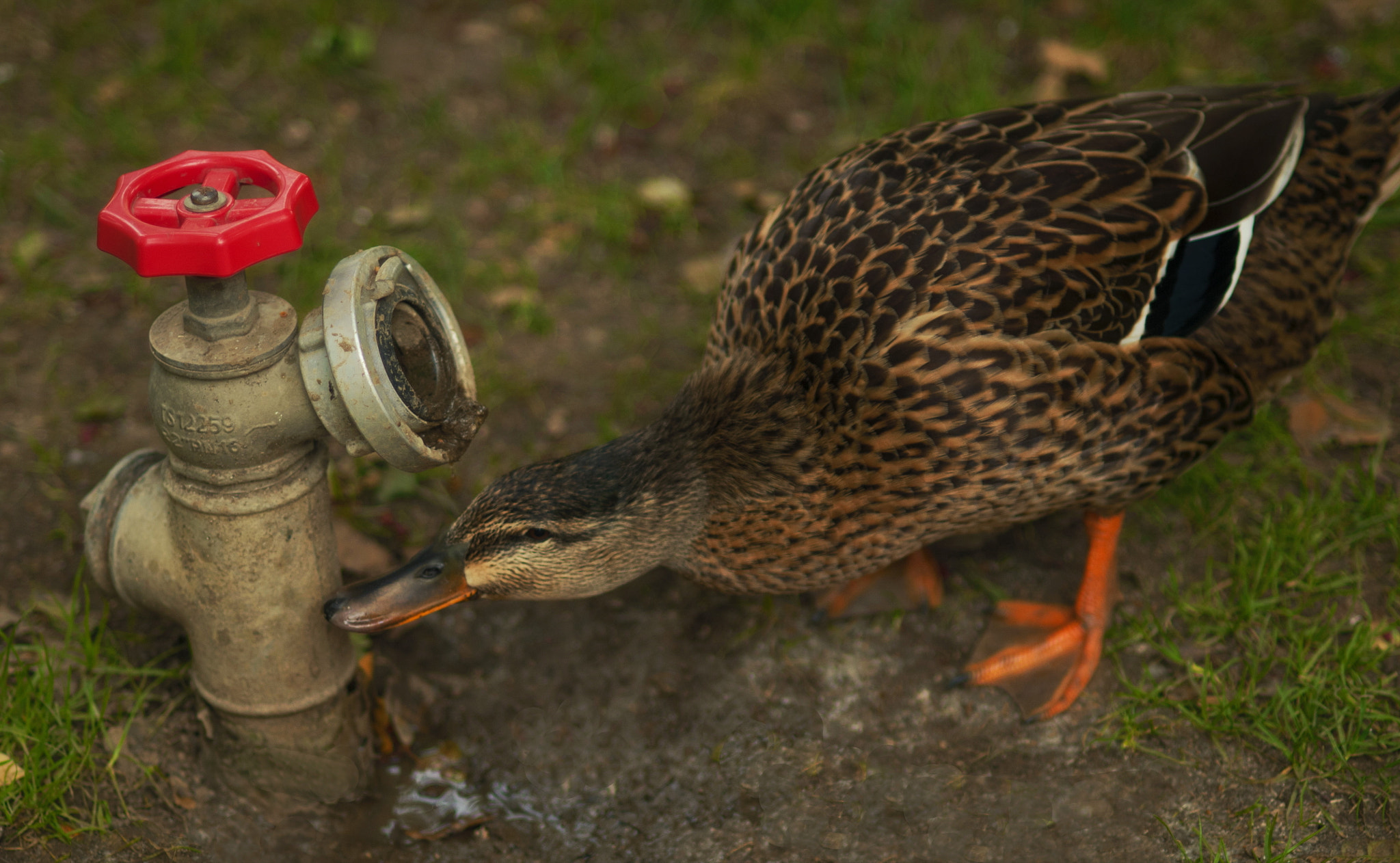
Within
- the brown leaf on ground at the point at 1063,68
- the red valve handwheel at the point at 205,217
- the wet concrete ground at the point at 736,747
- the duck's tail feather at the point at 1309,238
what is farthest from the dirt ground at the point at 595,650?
the red valve handwheel at the point at 205,217

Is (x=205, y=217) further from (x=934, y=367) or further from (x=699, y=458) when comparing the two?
(x=934, y=367)

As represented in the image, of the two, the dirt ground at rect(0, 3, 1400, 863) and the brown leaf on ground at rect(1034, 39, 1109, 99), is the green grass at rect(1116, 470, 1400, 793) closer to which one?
the dirt ground at rect(0, 3, 1400, 863)

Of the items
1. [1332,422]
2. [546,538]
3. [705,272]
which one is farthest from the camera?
[705,272]

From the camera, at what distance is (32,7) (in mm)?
4828

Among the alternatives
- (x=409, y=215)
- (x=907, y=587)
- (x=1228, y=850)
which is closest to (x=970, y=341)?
(x=907, y=587)

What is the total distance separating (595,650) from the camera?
3174mm

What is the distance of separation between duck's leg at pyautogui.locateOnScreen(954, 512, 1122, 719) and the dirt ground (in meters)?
0.05

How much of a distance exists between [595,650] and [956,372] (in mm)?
1291

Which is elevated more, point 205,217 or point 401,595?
point 205,217

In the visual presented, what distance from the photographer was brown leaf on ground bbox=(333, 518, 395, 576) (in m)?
3.21

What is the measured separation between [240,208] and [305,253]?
2.03 meters

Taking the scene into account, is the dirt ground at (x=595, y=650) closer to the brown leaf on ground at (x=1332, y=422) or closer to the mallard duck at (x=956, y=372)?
the brown leaf on ground at (x=1332, y=422)

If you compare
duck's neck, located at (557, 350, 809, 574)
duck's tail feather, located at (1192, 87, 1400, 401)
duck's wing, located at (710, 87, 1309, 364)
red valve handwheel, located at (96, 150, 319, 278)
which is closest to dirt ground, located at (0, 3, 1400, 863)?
duck's neck, located at (557, 350, 809, 574)

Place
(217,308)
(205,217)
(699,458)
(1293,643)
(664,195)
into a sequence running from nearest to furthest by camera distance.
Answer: (205,217) < (217,308) < (699,458) < (1293,643) < (664,195)
